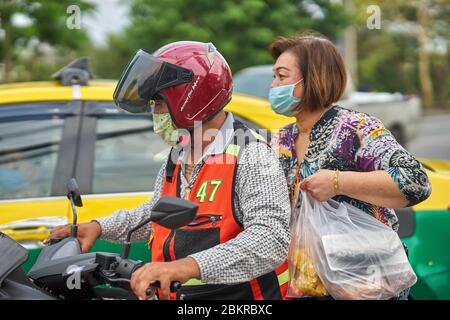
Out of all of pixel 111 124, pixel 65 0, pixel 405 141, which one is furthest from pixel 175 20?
pixel 111 124

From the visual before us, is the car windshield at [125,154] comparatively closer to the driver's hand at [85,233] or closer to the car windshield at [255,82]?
the driver's hand at [85,233]

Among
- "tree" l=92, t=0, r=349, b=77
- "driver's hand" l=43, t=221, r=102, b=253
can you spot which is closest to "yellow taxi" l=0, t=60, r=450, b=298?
"driver's hand" l=43, t=221, r=102, b=253

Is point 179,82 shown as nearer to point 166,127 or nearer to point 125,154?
point 166,127

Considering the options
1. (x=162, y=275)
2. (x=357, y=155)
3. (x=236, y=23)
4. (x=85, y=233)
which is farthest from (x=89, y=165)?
(x=236, y=23)

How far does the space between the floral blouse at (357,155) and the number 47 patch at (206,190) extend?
1.18 feet

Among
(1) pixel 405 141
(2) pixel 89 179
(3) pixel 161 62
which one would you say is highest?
(3) pixel 161 62

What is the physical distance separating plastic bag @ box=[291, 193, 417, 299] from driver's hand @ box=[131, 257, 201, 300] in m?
0.53

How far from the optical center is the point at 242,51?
65.6ft

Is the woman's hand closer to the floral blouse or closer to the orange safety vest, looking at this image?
the floral blouse

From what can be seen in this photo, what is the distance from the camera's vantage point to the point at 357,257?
2238mm
